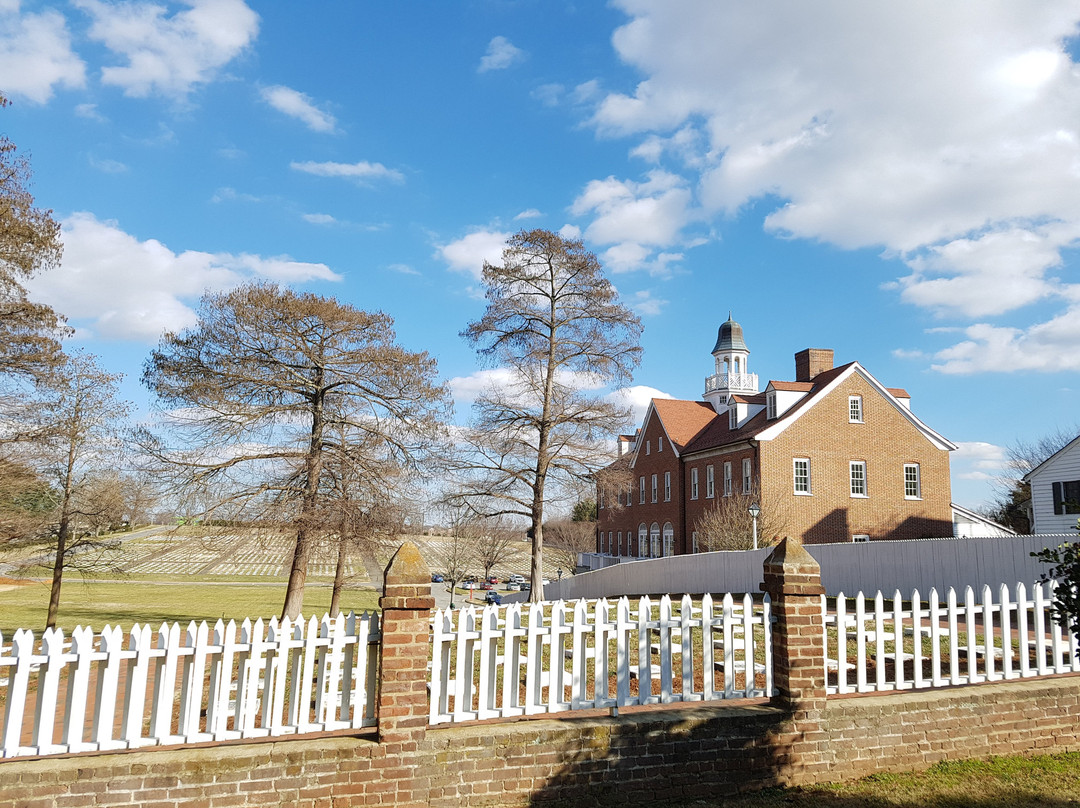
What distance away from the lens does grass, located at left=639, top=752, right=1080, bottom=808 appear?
241 inches

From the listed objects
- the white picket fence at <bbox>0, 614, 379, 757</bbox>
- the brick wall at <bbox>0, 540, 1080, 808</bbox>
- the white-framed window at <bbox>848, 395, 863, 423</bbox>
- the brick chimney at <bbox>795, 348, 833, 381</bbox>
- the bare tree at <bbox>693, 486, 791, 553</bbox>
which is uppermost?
the brick chimney at <bbox>795, 348, 833, 381</bbox>

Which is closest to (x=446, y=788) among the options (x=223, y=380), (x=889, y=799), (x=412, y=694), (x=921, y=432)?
(x=412, y=694)

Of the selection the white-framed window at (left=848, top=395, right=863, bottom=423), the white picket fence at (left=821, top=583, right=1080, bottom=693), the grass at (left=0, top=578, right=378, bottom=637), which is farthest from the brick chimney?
the white picket fence at (left=821, top=583, right=1080, bottom=693)

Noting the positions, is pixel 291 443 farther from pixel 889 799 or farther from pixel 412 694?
pixel 889 799

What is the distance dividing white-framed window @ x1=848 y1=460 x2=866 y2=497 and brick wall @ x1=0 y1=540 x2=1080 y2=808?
2873 cm

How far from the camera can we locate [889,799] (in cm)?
621

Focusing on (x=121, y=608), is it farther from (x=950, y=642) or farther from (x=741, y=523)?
(x=950, y=642)

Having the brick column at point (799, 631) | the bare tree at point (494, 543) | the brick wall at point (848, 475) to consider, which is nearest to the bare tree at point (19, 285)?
the brick column at point (799, 631)

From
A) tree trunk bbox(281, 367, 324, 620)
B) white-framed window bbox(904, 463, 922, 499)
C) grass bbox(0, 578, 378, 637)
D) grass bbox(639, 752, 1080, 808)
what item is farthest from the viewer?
white-framed window bbox(904, 463, 922, 499)

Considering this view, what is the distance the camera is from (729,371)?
163ft

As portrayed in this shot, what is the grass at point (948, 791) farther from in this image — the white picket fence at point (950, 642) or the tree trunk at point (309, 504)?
the tree trunk at point (309, 504)

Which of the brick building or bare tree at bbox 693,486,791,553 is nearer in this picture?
bare tree at bbox 693,486,791,553

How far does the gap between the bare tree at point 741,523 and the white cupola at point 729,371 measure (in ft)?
41.7

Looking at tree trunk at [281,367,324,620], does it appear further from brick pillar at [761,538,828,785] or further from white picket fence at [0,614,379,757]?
brick pillar at [761,538,828,785]
